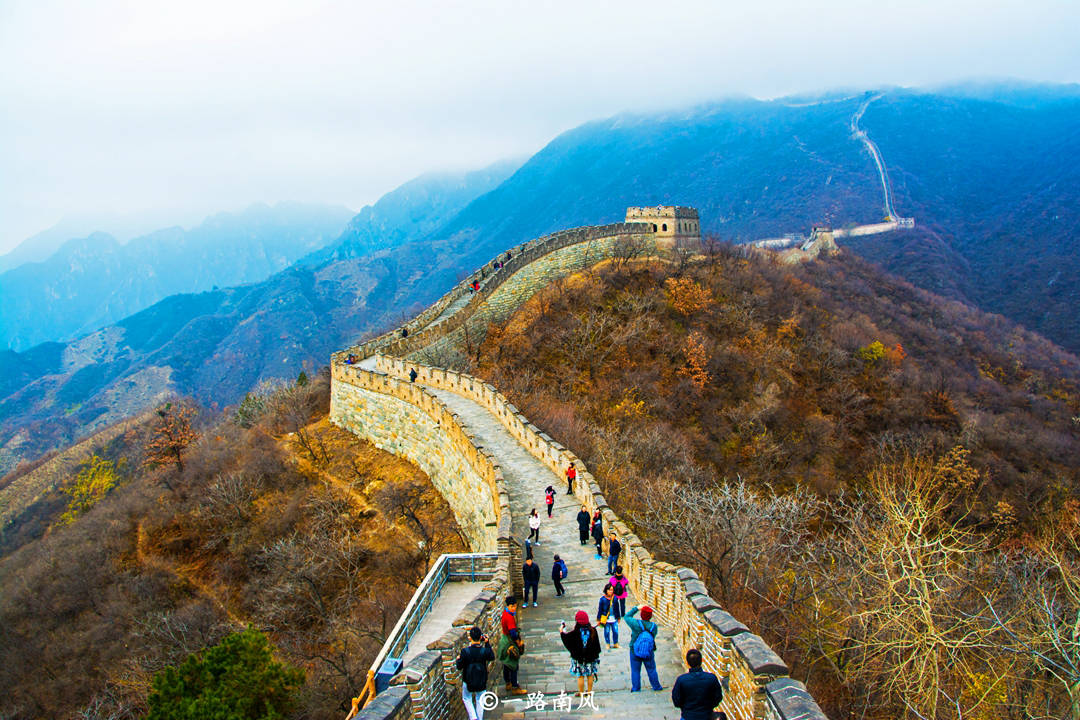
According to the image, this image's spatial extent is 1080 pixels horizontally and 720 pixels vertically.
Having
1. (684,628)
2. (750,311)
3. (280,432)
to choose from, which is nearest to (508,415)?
(684,628)

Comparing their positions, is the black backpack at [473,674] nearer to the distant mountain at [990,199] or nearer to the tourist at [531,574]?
the tourist at [531,574]

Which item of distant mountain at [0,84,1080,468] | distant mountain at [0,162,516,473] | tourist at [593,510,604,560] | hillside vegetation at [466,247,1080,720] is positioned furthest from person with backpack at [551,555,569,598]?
distant mountain at [0,162,516,473]

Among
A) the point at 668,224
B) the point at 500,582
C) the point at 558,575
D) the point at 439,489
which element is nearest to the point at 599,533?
the point at 558,575

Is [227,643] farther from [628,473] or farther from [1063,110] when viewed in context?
[1063,110]

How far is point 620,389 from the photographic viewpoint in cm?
2850

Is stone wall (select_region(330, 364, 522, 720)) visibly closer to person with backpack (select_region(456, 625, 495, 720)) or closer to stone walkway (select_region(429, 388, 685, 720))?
person with backpack (select_region(456, 625, 495, 720))

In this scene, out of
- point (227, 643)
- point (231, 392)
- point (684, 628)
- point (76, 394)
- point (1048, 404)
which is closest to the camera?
point (684, 628)

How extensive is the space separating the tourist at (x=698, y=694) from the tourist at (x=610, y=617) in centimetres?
266

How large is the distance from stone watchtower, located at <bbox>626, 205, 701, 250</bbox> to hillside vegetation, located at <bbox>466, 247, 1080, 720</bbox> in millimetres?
2718

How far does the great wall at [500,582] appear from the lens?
17.5 feet

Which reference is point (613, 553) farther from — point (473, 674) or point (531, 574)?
point (473, 674)

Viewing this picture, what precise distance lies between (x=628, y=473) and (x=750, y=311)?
941 inches

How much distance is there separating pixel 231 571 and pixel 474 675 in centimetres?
1930

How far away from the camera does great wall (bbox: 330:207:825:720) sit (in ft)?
17.5
